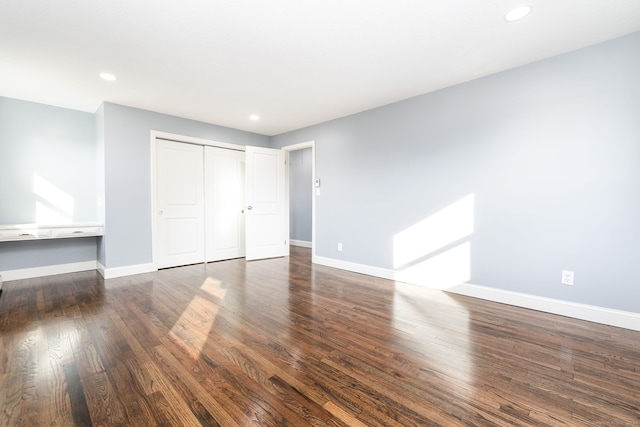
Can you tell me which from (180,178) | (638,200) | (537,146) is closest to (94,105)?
(180,178)

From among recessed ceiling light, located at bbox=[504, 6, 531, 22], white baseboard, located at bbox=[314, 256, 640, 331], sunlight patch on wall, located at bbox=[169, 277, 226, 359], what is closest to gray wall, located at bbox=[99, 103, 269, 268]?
sunlight patch on wall, located at bbox=[169, 277, 226, 359]

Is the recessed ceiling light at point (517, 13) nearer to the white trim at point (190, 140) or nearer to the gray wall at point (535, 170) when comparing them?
the gray wall at point (535, 170)

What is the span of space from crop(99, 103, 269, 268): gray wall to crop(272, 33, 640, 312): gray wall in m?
3.59

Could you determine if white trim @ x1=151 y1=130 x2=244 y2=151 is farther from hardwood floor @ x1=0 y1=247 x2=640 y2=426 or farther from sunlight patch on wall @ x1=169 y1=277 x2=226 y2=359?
sunlight patch on wall @ x1=169 y1=277 x2=226 y2=359

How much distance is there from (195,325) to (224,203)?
3.18m

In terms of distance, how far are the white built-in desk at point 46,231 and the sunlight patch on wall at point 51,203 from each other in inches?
21.5

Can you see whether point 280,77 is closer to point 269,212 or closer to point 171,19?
point 171,19

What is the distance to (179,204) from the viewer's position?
473 cm

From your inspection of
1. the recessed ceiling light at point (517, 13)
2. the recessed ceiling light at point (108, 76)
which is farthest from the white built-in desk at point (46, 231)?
the recessed ceiling light at point (517, 13)

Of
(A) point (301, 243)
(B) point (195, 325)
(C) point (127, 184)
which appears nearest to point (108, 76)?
(C) point (127, 184)

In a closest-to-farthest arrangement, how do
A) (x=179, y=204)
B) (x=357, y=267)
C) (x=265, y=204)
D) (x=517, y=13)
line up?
(x=517, y=13) → (x=357, y=267) → (x=179, y=204) → (x=265, y=204)

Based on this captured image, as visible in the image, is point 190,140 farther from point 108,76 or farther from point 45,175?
point 45,175

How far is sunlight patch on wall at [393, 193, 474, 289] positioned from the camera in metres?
3.31

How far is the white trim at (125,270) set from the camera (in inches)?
156
